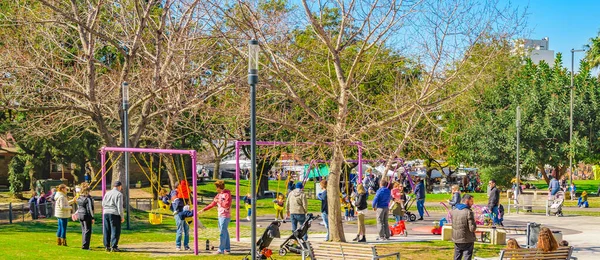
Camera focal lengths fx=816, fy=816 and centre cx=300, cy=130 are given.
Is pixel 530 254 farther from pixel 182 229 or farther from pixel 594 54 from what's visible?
pixel 594 54

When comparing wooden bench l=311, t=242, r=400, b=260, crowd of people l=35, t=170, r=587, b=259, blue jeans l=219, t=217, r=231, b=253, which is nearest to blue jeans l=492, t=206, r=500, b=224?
crowd of people l=35, t=170, r=587, b=259

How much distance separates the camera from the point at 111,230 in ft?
59.9

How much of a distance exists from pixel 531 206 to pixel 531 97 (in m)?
16.7

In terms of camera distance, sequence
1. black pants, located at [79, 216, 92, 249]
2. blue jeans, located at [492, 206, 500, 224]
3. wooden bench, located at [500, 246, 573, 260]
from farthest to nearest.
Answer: blue jeans, located at [492, 206, 500, 224]
black pants, located at [79, 216, 92, 249]
wooden bench, located at [500, 246, 573, 260]

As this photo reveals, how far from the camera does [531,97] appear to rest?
47375mm

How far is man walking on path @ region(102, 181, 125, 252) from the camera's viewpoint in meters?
17.8

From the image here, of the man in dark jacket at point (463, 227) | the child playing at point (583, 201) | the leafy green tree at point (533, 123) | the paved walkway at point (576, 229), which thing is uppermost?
the leafy green tree at point (533, 123)

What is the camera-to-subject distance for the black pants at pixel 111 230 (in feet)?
59.1

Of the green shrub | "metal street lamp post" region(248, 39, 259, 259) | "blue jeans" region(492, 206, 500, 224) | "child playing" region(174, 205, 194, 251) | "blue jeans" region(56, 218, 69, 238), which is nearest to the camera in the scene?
"metal street lamp post" region(248, 39, 259, 259)

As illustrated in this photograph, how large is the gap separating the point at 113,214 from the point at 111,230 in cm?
51

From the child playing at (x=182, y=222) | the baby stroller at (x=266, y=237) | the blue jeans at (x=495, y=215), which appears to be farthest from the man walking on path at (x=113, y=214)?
the blue jeans at (x=495, y=215)

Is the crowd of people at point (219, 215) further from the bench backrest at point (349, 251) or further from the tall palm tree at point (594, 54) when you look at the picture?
the tall palm tree at point (594, 54)

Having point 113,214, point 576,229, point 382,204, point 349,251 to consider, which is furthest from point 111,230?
point 576,229

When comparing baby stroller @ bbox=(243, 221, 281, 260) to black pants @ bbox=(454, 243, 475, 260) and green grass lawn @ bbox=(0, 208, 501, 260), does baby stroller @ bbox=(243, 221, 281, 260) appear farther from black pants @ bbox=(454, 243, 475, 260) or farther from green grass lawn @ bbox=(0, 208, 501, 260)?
black pants @ bbox=(454, 243, 475, 260)
